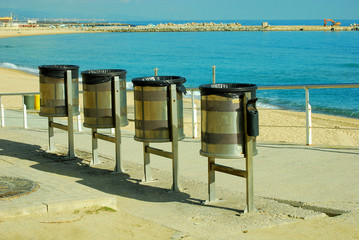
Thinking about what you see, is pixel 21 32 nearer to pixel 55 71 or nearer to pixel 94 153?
pixel 55 71

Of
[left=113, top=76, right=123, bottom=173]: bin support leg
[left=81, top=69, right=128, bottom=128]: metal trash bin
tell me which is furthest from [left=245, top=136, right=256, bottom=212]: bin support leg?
[left=81, top=69, right=128, bottom=128]: metal trash bin

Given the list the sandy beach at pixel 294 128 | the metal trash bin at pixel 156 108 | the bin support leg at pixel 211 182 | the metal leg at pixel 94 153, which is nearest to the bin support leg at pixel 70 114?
the metal leg at pixel 94 153

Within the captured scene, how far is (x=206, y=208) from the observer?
20.5 ft

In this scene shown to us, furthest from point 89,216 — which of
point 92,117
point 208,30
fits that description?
point 208,30

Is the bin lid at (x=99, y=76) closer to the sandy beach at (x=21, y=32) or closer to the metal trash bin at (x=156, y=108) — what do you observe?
the metal trash bin at (x=156, y=108)

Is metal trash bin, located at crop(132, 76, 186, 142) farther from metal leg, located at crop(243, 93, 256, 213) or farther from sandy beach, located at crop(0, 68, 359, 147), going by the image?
sandy beach, located at crop(0, 68, 359, 147)

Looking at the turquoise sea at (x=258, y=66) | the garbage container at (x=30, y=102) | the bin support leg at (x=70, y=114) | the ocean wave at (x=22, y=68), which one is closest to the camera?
the bin support leg at (x=70, y=114)

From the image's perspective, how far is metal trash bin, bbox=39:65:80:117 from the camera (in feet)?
30.1

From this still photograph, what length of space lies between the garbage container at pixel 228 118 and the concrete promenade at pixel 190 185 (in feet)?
2.34

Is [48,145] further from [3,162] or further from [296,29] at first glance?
[296,29]

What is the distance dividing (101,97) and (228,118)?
114 inches

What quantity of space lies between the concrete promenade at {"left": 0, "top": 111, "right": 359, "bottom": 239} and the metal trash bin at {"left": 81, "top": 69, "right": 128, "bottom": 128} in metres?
0.76

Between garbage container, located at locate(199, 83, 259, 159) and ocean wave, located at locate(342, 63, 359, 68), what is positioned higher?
garbage container, located at locate(199, 83, 259, 159)

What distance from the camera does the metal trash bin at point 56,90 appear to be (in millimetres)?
9172
